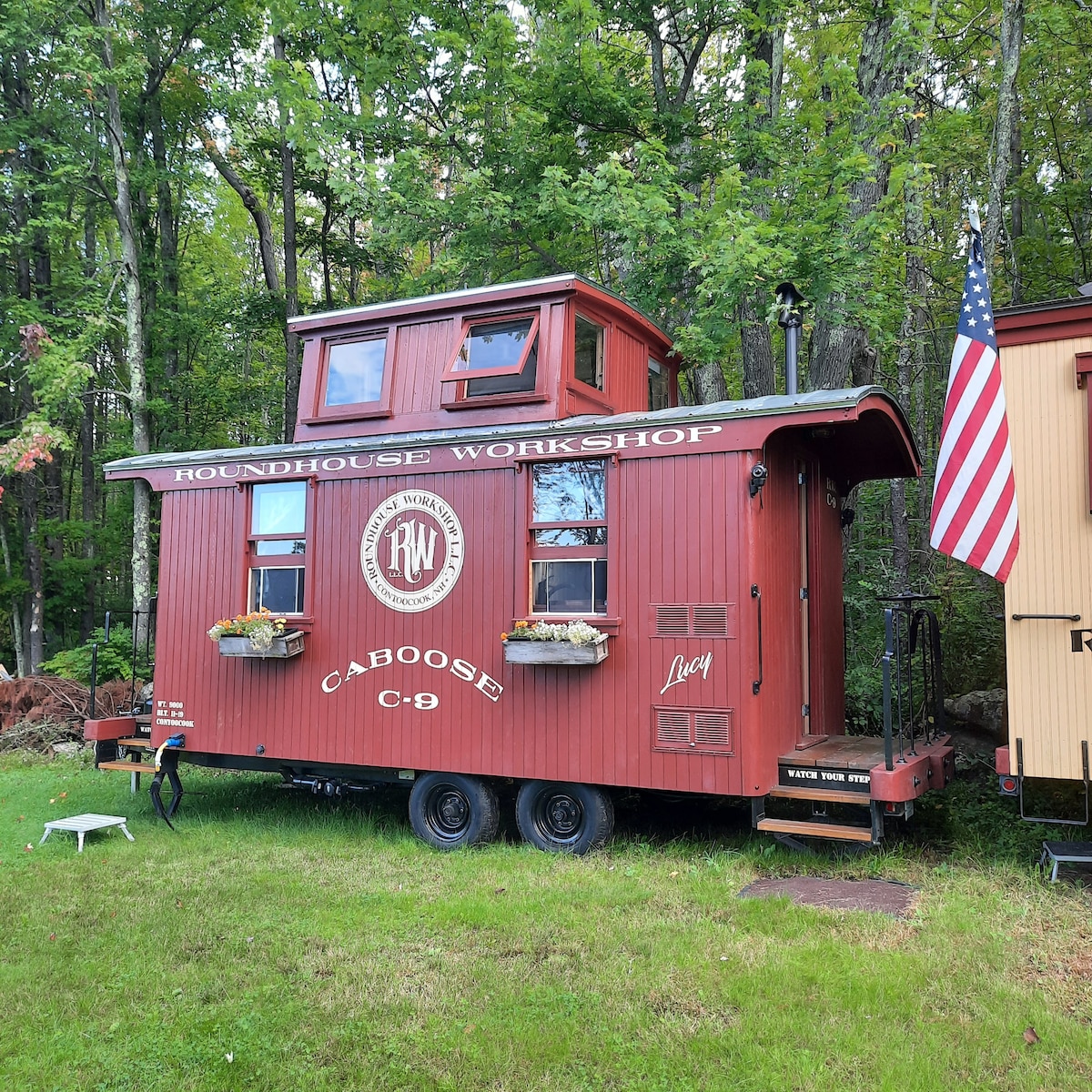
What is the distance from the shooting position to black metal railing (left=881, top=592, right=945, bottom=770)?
646 centimetres

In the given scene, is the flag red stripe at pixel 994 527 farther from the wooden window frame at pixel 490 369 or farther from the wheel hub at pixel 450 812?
the wheel hub at pixel 450 812

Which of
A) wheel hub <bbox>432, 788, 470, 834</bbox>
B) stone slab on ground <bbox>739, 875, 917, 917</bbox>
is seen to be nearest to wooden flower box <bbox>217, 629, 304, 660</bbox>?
wheel hub <bbox>432, 788, 470, 834</bbox>

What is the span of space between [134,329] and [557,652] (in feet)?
34.6

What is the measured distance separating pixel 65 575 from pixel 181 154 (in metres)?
8.14

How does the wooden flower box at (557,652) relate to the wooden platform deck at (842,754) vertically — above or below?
above

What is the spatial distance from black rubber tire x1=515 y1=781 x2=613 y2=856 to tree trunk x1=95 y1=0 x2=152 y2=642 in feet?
28.3

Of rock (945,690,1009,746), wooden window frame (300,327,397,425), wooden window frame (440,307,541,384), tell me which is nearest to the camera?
wooden window frame (440,307,541,384)

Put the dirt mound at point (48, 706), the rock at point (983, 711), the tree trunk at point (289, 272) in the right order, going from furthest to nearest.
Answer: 1. the tree trunk at point (289, 272)
2. the dirt mound at point (48, 706)
3. the rock at point (983, 711)

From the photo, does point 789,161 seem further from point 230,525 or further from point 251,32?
point 251,32

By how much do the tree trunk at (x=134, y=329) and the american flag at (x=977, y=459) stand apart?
11.4 m

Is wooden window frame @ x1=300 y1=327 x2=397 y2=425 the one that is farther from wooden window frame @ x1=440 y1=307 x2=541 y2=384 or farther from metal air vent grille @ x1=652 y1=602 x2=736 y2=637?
metal air vent grille @ x1=652 y1=602 x2=736 y2=637

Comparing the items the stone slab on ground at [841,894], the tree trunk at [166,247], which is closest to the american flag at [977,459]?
the stone slab on ground at [841,894]

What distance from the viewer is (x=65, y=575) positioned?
1847 centimetres

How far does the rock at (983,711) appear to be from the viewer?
8.95 meters
